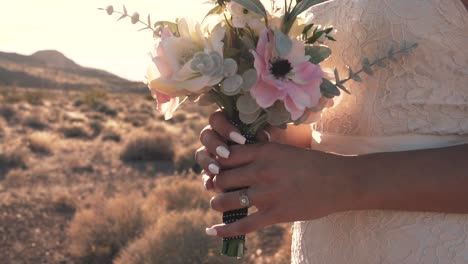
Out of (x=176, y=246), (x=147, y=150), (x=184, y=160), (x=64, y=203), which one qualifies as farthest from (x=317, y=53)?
(x=147, y=150)

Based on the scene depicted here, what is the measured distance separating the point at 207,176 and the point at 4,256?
23.9 feet

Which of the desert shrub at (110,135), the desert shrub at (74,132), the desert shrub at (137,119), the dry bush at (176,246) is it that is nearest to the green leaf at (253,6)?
the dry bush at (176,246)

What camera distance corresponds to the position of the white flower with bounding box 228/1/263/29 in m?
1.64

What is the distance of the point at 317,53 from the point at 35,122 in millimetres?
22583

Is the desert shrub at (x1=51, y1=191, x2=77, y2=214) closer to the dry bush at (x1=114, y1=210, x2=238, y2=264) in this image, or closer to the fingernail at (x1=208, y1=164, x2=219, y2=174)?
the dry bush at (x1=114, y1=210, x2=238, y2=264)

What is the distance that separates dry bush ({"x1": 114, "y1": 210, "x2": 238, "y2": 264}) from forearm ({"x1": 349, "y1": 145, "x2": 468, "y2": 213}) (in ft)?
17.5

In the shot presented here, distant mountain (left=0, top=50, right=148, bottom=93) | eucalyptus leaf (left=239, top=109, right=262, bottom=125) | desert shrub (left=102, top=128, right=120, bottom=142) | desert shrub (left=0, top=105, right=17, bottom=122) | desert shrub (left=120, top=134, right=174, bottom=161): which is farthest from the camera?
distant mountain (left=0, top=50, right=148, bottom=93)

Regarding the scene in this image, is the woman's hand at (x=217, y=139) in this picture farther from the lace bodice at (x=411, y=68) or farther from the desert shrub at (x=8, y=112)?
the desert shrub at (x=8, y=112)

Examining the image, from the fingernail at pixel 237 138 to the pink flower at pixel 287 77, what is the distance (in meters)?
0.14

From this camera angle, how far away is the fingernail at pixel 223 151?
1.69 meters

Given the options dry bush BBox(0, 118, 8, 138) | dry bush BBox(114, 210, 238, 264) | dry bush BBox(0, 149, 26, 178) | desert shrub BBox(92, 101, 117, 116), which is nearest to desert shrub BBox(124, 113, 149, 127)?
desert shrub BBox(92, 101, 117, 116)

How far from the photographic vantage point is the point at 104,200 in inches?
421

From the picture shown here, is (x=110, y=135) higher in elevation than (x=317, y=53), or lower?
lower

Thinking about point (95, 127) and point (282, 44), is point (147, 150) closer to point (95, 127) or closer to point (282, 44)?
point (95, 127)
